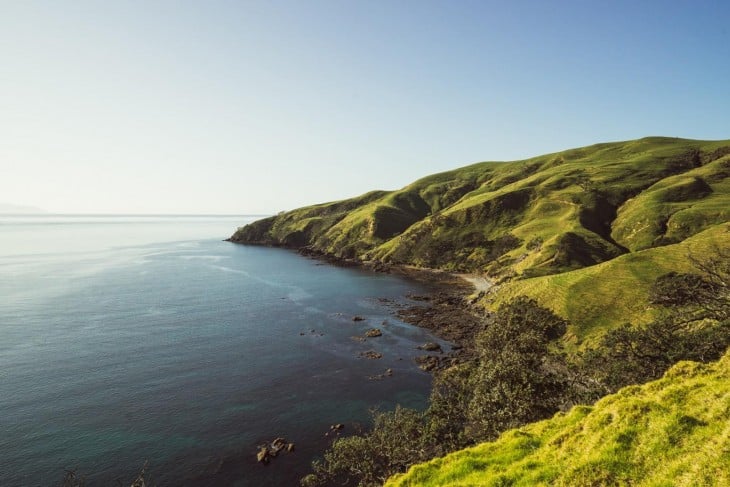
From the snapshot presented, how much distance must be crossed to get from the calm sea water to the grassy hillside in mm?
37774

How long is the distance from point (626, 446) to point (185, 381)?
262ft

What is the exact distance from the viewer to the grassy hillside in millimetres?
14415

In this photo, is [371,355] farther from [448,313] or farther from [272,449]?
[448,313]

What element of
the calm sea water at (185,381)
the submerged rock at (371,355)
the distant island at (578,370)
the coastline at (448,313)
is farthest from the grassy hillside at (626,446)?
the submerged rock at (371,355)

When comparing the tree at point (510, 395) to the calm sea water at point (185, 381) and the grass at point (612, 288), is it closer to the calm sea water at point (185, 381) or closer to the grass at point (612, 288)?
the calm sea water at point (185, 381)

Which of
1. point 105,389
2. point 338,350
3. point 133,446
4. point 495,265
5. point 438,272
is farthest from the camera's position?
point 438,272

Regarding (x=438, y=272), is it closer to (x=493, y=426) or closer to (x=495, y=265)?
(x=495, y=265)

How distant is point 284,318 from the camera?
121 meters

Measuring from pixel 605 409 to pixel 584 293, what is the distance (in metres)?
81.3

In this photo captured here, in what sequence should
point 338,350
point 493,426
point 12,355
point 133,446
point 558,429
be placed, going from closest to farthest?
point 558,429 < point 493,426 < point 133,446 < point 12,355 < point 338,350

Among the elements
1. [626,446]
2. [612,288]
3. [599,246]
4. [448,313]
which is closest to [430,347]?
[448,313]

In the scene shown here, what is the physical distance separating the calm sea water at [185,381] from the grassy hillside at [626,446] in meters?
37.8

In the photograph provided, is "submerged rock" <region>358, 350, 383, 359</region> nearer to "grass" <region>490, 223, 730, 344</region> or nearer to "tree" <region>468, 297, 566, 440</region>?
"tree" <region>468, 297, 566, 440</region>

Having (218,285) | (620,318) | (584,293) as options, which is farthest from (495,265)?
(218,285)
